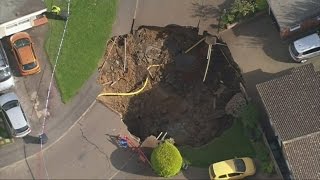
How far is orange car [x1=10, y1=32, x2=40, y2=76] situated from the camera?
140ft

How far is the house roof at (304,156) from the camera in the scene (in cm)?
3769

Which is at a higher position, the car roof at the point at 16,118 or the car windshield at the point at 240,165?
the car roof at the point at 16,118

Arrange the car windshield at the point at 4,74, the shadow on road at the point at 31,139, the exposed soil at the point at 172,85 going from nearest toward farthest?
the shadow on road at the point at 31,139 < the car windshield at the point at 4,74 < the exposed soil at the point at 172,85

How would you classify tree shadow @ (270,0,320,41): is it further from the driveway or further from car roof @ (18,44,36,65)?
car roof @ (18,44,36,65)

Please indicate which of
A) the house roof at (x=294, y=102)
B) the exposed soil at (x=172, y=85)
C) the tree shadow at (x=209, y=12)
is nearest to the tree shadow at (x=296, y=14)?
the house roof at (x=294, y=102)

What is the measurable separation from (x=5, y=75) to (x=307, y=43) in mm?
24338

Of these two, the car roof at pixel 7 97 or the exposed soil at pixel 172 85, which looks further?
the exposed soil at pixel 172 85

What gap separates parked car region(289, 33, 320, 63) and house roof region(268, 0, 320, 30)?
156 centimetres

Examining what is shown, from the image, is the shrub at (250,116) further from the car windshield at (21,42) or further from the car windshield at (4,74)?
the car windshield at (4,74)

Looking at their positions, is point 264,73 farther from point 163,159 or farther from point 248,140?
point 163,159

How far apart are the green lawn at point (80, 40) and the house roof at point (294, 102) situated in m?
14.0

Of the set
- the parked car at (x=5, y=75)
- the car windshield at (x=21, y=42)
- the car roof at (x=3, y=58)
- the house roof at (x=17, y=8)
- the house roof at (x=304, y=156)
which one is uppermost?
the house roof at (x=17, y=8)

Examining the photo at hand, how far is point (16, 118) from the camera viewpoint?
1597 inches

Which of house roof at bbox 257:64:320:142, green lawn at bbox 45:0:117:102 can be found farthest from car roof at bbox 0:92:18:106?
house roof at bbox 257:64:320:142
